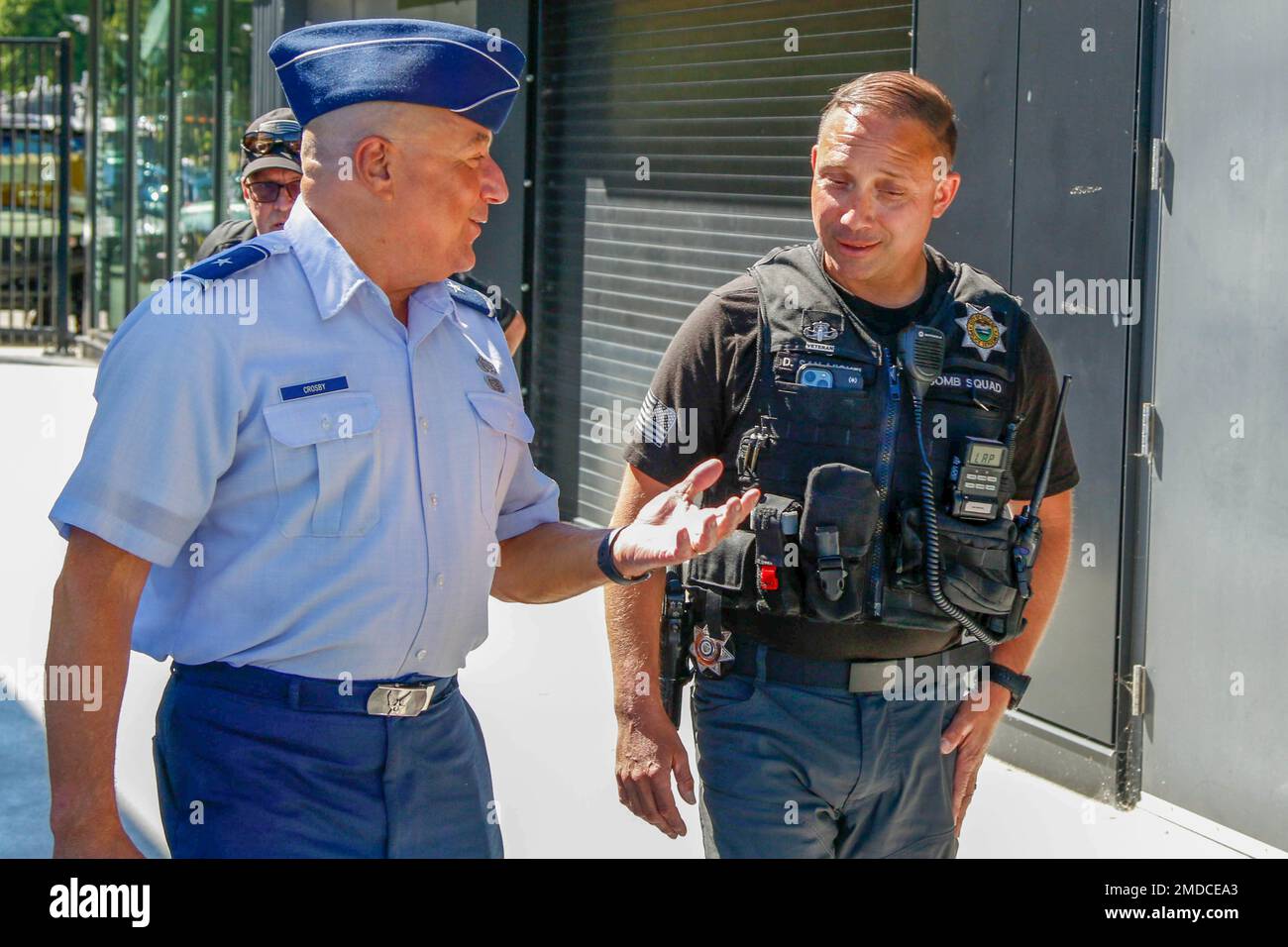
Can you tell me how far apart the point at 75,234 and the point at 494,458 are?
55.5 ft

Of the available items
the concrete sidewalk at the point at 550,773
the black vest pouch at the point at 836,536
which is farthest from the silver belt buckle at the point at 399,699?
the concrete sidewalk at the point at 550,773

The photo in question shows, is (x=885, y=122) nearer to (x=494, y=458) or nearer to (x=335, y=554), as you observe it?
(x=494, y=458)

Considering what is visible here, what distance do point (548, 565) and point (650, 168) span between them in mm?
5422

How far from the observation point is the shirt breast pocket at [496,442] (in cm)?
274

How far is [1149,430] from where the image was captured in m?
5.07

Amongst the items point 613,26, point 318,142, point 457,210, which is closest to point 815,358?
point 457,210

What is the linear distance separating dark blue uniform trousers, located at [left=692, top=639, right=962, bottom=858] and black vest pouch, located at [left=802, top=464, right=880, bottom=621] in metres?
0.17

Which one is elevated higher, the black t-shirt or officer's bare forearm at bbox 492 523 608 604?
the black t-shirt

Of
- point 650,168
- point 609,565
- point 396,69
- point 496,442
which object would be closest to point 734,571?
point 609,565

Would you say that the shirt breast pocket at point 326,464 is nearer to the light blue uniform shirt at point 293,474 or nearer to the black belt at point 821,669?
the light blue uniform shirt at point 293,474

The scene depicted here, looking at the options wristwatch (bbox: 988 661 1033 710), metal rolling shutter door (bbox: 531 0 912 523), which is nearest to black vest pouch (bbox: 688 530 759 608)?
wristwatch (bbox: 988 661 1033 710)

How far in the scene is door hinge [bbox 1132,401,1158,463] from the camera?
16.6 feet

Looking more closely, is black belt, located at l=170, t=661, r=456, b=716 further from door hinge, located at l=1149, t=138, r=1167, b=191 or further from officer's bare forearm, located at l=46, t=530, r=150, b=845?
door hinge, located at l=1149, t=138, r=1167, b=191

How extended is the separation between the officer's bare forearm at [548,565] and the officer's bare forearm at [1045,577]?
36.5 inches
